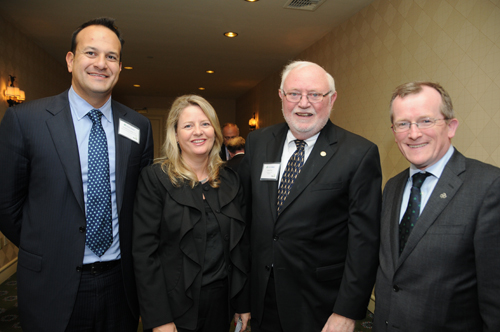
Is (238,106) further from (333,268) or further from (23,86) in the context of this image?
(333,268)

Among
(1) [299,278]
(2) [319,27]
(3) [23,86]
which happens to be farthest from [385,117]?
(3) [23,86]

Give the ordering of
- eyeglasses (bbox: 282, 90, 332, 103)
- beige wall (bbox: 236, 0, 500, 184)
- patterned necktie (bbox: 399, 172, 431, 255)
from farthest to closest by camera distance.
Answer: beige wall (bbox: 236, 0, 500, 184) → eyeglasses (bbox: 282, 90, 332, 103) → patterned necktie (bbox: 399, 172, 431, 255)

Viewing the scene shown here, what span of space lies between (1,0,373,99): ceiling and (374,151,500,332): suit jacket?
130 inches

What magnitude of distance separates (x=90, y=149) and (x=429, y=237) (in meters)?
1.50

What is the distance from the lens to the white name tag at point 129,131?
1719 mm

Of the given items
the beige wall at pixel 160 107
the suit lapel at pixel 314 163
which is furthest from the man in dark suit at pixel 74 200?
the beige wall at pixel 160 107

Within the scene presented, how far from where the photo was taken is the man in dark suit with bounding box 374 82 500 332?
1187mm

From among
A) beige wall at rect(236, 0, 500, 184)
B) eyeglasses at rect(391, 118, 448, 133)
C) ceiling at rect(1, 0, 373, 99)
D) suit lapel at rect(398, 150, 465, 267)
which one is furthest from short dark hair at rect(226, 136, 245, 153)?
suit lapel at rect(398, 150, 465, 267)

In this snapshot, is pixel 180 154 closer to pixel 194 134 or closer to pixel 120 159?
pixel 194 134

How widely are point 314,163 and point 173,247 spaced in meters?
0.78

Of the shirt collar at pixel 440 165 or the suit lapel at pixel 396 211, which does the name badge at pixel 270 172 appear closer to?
the suit lapel at pixel 396 211

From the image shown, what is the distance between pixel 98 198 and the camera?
5.15 ft

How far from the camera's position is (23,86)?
520cm

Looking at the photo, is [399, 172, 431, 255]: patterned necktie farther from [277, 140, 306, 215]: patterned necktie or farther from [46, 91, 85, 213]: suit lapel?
[46, 91, 85, 213]: suit lapel
